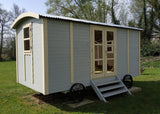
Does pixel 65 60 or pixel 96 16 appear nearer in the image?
pixel 65 60

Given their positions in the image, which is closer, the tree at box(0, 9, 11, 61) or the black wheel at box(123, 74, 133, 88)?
the black wheel at box(123, 74, 133, 88)

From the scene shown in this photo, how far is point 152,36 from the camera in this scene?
52.3 feet

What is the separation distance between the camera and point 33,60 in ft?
13.0

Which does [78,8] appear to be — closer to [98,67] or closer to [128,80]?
[128,80]

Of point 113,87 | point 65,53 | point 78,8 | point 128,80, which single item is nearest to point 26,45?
point 65,53

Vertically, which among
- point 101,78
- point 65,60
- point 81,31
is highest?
point 81,31

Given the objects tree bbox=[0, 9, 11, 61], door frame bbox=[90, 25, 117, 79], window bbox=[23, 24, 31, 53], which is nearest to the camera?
window bbox=[23, 24, 31, 53]

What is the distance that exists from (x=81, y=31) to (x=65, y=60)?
3.44ft

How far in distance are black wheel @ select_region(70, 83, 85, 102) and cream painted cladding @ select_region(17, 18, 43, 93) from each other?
35.8 inches

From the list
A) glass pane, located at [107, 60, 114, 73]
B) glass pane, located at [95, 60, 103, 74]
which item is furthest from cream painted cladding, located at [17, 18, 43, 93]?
glass pane, located at [107, 60, 114, 73]

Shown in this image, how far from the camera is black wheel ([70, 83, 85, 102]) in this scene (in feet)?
13.4

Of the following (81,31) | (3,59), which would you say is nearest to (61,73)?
(81,31)

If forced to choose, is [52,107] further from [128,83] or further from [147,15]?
[147,15]

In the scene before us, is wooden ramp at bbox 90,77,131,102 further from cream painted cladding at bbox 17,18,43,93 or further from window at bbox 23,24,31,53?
window at bbox 23,24,31,53
